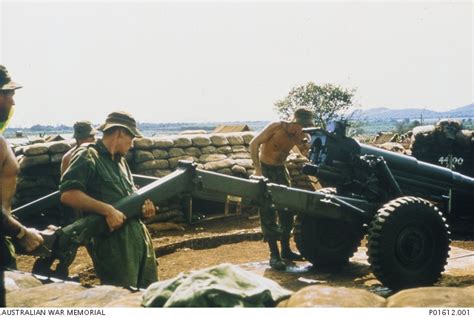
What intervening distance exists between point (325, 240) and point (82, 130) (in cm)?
321

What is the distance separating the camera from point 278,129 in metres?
6.87

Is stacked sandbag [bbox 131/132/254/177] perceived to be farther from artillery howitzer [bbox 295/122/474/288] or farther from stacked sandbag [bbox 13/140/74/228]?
artillery howitzer [bbox 295/122/474/288]

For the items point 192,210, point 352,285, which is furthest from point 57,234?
point 192,210

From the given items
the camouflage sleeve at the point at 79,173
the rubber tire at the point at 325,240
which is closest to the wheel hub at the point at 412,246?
the rubber tire at the point at 325,240

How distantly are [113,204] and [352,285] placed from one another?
3069 mm

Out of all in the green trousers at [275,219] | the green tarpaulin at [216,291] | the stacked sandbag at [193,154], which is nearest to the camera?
the green tarpaulin at [216,291]

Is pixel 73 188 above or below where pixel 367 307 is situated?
above

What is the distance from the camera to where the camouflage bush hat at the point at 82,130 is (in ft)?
20.2

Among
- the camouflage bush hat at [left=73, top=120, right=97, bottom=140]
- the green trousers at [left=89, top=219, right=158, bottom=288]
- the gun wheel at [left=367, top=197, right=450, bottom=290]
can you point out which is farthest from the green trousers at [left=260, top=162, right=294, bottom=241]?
the green trousers at [left=89, top=219, right=158, bottom=288]

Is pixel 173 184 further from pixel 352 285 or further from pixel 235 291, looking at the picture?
pixel 352 285

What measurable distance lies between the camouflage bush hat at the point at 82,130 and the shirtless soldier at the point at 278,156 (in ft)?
6.57

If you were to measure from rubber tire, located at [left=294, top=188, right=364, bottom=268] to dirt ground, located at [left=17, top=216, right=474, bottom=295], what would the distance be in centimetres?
16

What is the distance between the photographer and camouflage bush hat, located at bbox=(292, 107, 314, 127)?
260 inches

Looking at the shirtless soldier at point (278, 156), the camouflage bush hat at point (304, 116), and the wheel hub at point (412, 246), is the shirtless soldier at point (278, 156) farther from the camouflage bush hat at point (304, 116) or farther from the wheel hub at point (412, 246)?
the wheel hub at point (412, 246)
